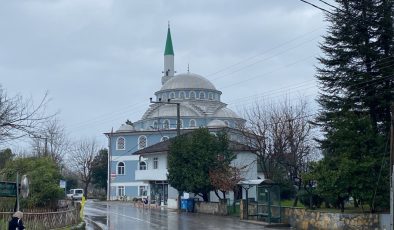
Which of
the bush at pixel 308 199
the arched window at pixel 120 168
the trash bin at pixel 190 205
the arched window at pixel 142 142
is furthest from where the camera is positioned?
the arched window at pixel 142 142

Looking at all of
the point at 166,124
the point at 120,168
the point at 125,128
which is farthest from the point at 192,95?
the point at 120,168

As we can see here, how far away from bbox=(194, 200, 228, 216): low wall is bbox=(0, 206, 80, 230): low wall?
1484cm

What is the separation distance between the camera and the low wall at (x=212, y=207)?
43.7 m

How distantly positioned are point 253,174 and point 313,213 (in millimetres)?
32592

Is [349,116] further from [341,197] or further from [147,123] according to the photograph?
[147,123]

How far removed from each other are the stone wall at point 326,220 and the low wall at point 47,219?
11.7 m

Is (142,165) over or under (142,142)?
under

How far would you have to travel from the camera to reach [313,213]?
29.0 meters

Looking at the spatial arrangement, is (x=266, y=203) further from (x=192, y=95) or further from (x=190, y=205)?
(x=192, y=95)

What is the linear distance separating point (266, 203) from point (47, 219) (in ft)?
46.1

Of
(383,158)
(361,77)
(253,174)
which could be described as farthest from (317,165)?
(253,174)

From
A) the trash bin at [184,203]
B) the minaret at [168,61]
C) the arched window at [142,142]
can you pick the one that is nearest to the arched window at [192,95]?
the arched window at [142,142]

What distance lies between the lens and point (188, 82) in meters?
103

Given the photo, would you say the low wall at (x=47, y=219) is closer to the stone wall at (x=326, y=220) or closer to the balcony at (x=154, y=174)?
the stone wall at (x=326, y=220)
